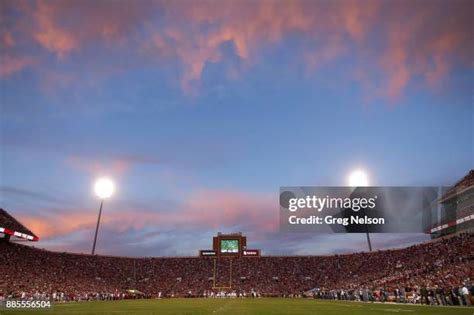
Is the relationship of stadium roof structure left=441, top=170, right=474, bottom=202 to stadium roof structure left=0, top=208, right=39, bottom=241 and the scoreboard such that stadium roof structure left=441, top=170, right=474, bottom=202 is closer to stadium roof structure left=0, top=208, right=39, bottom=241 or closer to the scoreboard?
the scoreboard

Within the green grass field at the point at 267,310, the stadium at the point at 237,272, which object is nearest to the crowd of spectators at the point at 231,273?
the stadium at the point at 237,272

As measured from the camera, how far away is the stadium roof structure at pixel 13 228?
63.0 m

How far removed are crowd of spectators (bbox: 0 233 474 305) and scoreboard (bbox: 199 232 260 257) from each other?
1254mm

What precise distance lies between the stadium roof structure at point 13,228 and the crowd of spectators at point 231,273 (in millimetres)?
2793

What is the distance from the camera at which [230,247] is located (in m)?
86.8

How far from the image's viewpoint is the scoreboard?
8662 centimetres

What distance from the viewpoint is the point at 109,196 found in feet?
236

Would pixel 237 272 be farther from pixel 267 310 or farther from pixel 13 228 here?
pixel 267 310

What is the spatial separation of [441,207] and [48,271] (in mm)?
55730

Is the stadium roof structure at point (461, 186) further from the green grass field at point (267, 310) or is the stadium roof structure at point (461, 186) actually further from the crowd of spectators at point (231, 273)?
the green grass field at point (267, 310)

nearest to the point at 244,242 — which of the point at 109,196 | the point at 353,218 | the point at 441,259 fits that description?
the point at 109,196

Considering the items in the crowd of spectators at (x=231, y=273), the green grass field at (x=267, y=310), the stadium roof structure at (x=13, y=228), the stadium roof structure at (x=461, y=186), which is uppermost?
the stadium roof structure at (x=461, y=186)

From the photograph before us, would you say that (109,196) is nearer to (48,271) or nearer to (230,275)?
(48,271)

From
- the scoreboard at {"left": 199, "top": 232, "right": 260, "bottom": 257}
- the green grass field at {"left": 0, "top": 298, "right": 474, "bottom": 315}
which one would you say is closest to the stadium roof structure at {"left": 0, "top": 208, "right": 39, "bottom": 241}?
the scoreboard at {"left": 199, "top": 232, "right": 260, "bottom": 257}
